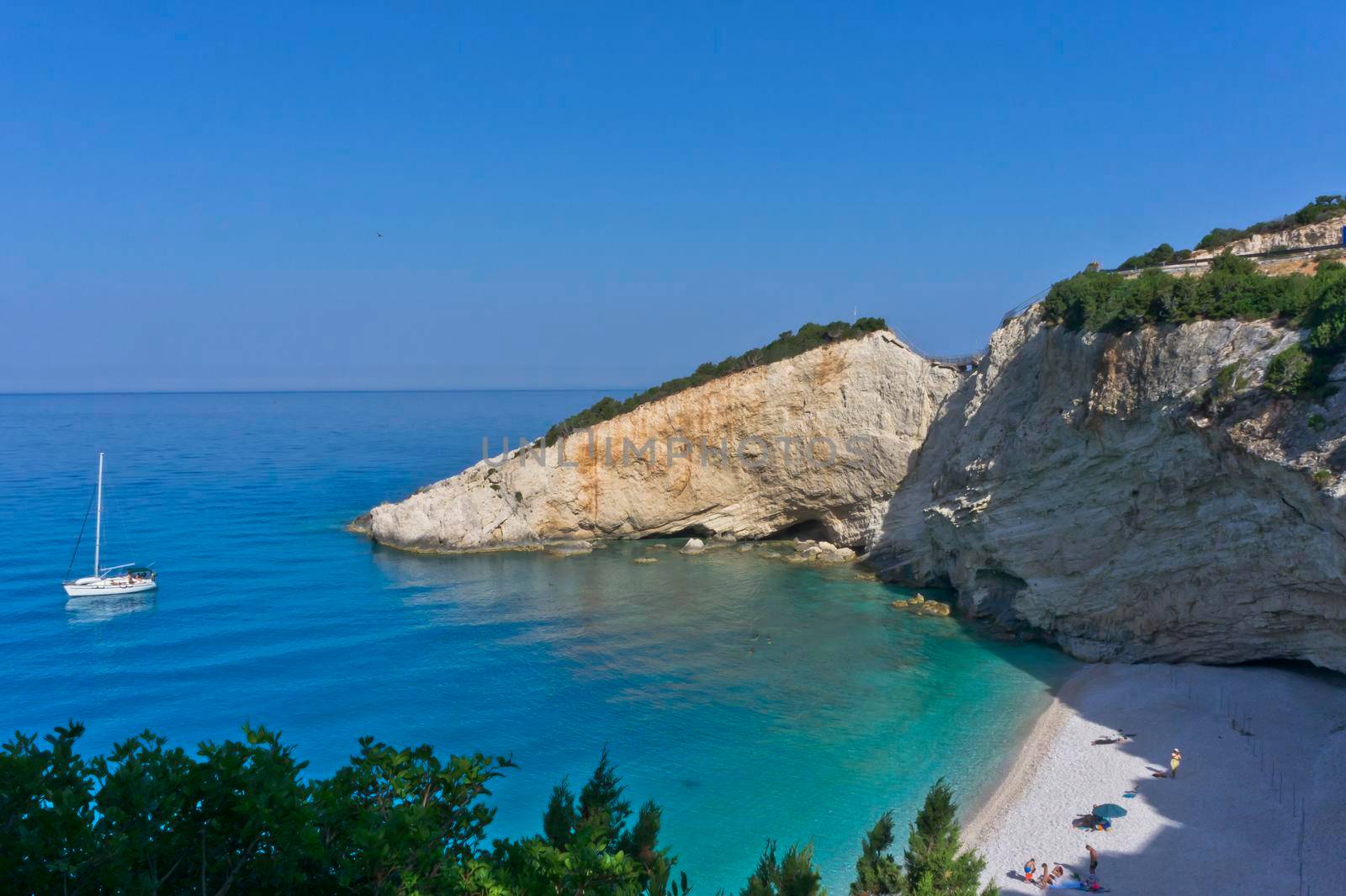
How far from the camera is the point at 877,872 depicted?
13.8 metres

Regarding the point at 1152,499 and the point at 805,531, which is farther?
the point at 805,531

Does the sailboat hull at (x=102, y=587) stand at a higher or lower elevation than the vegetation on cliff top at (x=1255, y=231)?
lower

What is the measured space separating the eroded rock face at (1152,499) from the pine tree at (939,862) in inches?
478

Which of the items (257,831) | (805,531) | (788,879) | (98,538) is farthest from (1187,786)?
(98,538)

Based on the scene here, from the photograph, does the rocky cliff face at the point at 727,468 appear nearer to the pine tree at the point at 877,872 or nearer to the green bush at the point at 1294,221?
the green bush at the point at 1294,221

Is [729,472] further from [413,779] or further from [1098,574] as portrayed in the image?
[413,779]

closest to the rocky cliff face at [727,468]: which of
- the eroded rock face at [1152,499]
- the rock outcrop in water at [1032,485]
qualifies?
the rock outcrop in water at [1032,485]

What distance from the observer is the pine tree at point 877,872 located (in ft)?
45.0

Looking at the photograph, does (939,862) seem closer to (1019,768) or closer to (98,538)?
(1019,768)

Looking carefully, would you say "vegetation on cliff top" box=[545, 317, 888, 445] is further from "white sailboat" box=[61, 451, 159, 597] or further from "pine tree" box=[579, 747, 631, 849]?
"pine tree" box=[579, 747, 631, 849]

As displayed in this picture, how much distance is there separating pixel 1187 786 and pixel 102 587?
45.1 meters

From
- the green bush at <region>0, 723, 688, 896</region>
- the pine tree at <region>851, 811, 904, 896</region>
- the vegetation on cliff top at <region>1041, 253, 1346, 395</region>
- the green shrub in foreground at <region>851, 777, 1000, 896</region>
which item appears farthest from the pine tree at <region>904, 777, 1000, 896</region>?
the vegetation on cliff top at <region>1041, 253, 1346, 395</region>

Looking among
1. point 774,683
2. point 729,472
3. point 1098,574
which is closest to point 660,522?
point 729,472

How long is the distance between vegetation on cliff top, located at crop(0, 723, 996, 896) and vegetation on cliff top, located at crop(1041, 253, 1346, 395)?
21184mm
